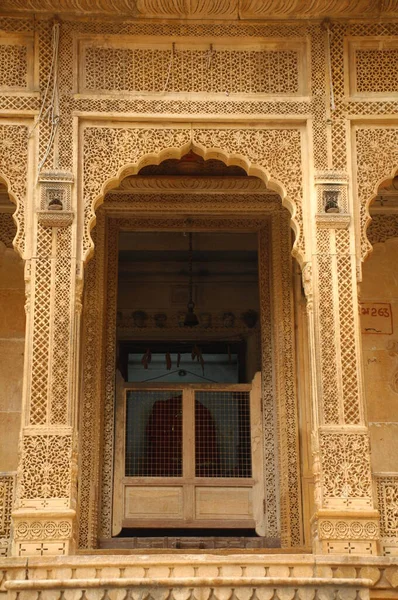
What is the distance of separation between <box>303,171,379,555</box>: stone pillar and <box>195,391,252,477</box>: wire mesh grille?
94.9 inches

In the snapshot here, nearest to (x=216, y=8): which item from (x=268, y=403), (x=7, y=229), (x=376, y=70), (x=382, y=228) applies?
(x=376, y=70)

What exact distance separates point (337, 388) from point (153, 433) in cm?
276

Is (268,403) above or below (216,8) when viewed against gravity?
below

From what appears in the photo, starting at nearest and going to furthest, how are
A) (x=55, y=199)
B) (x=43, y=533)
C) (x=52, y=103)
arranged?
(x=43, y=533), (x=55, y=199), (x=52, y=103)

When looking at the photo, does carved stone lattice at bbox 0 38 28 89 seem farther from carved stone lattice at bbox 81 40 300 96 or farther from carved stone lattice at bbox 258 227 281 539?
carved stone lattice at bbox 258 227 281 539

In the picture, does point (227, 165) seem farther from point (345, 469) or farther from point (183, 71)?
point (345, 469)

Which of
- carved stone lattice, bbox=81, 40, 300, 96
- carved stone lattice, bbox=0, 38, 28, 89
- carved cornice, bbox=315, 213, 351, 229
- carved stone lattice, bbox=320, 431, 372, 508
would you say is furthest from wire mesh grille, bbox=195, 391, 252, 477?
carved stone lattice, bbox=0, 38, 28, 89

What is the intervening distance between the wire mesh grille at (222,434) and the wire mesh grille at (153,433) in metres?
0.20

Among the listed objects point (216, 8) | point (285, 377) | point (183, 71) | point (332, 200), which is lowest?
point (285, 377)

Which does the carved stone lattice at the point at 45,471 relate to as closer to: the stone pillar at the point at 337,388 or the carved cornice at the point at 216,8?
the stone pillar at the point at 337,388

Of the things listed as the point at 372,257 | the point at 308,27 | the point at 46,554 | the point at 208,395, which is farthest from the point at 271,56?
the point at 46,554

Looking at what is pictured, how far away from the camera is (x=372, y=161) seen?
30.0 feet

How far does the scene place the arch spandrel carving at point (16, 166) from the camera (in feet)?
29.2

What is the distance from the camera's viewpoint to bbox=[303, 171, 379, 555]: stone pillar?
27.0ft
